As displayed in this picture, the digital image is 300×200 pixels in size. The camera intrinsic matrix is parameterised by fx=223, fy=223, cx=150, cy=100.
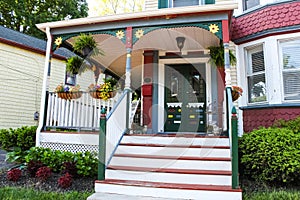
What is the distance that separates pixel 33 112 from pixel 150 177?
7.78 meters

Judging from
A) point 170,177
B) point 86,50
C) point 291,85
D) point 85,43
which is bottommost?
point 170,177

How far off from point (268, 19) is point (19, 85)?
8.92 metres

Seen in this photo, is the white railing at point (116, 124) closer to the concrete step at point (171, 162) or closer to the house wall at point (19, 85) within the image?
the concrete step at point (171, 162)

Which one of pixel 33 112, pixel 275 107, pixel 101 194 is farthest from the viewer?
pixel 33 112

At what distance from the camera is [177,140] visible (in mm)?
4363

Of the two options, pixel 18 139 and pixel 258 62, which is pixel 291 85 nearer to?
pixel 258 62

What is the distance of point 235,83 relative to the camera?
19.4 feet

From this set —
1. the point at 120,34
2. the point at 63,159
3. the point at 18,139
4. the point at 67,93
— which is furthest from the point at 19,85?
the point at 120,34

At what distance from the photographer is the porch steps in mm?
3180

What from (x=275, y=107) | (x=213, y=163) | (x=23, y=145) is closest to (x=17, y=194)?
(x=23, y=145)

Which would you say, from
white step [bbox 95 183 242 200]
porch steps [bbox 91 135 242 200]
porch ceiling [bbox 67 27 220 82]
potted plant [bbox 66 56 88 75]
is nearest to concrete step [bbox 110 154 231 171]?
porch steps [bbox 91 135 242 200]

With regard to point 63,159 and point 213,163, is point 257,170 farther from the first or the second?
point 63,159

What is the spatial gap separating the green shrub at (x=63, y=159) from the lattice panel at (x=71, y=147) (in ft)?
0.64

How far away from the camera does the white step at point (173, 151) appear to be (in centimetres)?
383
